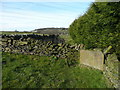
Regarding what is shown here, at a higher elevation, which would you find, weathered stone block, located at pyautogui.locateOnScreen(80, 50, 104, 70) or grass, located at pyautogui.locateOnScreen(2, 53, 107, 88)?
weathered stone block, located at pyautogui.locateOnScreen(80, 50, 104, 70)

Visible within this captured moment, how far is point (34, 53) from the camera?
15086 mm

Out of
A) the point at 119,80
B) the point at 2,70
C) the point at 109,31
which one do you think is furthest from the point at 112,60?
the point at 2,70

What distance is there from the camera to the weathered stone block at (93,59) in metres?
11.1

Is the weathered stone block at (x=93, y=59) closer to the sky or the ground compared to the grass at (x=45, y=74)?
closer to the sky

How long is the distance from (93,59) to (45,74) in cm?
422

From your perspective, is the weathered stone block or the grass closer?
the grass

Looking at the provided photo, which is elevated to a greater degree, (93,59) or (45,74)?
(93,59)

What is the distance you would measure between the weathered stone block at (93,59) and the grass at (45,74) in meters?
0.49

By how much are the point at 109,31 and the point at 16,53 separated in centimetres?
971

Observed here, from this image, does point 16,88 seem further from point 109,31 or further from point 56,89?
point 109,31

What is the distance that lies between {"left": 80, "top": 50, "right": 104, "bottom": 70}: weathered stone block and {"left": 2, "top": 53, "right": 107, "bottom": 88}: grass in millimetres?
494

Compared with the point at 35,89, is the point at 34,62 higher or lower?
higher

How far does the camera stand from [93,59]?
464 inches

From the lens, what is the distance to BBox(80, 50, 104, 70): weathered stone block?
11.1 metres
